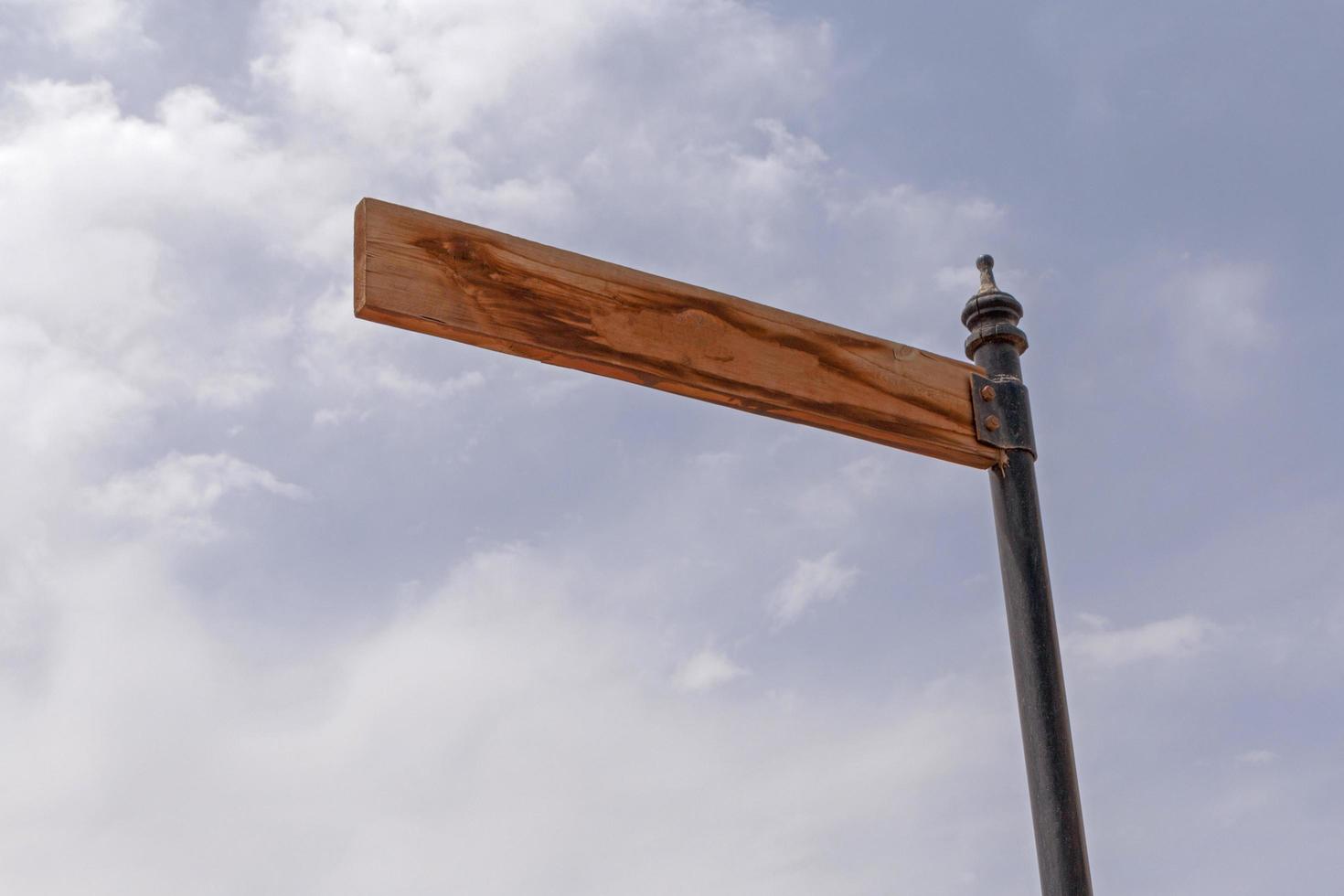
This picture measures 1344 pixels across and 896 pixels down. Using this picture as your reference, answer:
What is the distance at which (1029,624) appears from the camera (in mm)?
2812

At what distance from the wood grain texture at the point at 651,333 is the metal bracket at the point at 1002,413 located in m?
0.02

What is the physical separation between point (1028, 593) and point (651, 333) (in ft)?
3.28

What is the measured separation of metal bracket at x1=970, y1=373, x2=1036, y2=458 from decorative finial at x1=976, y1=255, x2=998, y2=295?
23cm

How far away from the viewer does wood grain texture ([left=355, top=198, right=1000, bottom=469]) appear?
2297 mm

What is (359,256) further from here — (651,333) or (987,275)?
(987,275)

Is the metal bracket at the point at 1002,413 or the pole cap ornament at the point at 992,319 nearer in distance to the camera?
the metal bracket at the point at 1002,413

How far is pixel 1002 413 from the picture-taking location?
2.98 meters

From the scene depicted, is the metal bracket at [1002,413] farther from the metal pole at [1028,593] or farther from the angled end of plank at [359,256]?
the angled end of plank at [359,256]

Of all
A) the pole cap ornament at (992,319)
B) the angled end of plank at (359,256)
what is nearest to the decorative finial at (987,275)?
the pole cap ornament at (992,319)

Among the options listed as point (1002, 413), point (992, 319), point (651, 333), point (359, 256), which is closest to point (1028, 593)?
point (1002, 413)

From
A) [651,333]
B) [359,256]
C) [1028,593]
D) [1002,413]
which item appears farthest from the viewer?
[1002,413]

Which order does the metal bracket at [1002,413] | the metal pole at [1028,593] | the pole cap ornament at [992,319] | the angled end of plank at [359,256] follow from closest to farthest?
1. the angled end of plank at [359,256]
2. the metal pole at [1028,593]
3. the metal bracket at [1002,413]
4. the pole cap ornament at [992,319]

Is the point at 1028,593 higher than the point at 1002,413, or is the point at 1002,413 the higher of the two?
the point at 1002,413

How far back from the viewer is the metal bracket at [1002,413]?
2.95 meters
